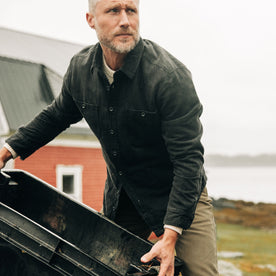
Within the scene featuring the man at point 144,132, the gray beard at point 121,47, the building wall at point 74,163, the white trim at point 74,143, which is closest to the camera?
the man at point 144,132

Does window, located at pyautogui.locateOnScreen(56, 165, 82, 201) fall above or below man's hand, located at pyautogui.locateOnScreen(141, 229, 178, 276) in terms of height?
below

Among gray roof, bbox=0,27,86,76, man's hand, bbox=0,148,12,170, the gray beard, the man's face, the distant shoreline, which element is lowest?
the distant shoreline

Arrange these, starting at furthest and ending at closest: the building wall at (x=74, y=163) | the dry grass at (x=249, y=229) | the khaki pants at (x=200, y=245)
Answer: the dry grass at (x=249, y=229) < the building wall at (x=74, y=163) < the khaki pants at (x=200, y=245)

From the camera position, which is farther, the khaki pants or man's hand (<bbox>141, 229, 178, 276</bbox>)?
the khaki pants

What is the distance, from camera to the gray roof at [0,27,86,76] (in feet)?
44.2

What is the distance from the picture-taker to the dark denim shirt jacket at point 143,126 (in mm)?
2311

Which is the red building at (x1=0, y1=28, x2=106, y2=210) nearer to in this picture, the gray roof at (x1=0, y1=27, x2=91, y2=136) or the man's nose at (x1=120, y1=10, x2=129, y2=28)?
the gray roof at (x1=0, y1=27, x2=91, y2=136)

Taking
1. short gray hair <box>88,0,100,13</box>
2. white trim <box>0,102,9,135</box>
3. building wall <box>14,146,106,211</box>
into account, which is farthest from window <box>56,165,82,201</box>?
short gray hair <box>88,0,100,13</box>

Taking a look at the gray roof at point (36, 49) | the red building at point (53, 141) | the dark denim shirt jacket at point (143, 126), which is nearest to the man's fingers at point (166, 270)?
the dark denim shirt jacket at point (143, 126)

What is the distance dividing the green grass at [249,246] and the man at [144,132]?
24.5 ft

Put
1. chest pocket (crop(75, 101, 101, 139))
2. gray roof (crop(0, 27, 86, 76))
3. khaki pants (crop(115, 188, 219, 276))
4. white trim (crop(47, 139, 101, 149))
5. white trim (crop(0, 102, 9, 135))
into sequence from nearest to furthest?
khaki pants (crop(115, 188, 219, 276)), chest pocket (crop(75, 101, 101, 139)), white trim (crop(0, 102, 9, 135)), white trim (crop(47, 139, 101, 149)), gray roof (crop(0, 27, 86, 76))

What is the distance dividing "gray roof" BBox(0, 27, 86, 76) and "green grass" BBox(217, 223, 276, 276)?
25.2ft

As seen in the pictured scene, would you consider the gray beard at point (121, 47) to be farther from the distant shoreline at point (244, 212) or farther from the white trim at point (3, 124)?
the distant shoreline at point (244, 212)

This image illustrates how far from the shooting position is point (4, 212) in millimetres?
2293
